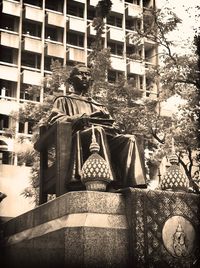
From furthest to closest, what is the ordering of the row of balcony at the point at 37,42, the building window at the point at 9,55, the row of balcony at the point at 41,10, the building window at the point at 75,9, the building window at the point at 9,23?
the building window at the point at 75,9, the building window at the point at 9,55, the building window at the point at 9,23, the row of balcony at the point at 41,10, the row of balcony at the point at 37,42

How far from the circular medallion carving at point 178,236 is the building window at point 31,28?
2689 cm

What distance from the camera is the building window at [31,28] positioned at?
104 ft

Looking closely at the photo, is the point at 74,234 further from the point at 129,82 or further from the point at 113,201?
the point at 129,82

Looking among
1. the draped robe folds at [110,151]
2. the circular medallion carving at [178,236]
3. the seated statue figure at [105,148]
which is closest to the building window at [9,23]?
the seated statue figure at [105,148]

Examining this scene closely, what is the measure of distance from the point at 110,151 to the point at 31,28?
25.8m

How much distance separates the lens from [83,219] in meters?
5.97

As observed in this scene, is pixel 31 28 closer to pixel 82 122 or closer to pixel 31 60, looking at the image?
pixel 31 60

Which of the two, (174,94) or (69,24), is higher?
(69,24)

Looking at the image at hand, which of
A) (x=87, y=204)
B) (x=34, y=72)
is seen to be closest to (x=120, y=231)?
(x=87, y=204)

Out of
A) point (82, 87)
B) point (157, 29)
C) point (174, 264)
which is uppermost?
point (157, 29)

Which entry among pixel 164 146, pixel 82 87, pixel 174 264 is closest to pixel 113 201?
pixel 174 264

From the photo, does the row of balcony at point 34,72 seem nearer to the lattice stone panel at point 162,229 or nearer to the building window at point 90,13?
the building window at point 90,13

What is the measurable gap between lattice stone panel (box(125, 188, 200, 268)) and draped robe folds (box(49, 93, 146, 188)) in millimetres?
613

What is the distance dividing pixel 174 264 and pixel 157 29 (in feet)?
40.5
